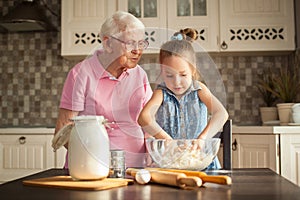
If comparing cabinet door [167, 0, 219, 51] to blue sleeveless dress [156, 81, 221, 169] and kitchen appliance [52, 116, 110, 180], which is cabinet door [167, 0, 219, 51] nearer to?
blue sleeveless dress [156, 81, 221, 169]

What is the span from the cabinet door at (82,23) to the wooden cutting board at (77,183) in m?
2.02

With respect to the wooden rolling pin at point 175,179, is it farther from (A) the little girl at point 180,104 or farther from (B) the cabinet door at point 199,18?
(B) the cabinet door at point 199,18

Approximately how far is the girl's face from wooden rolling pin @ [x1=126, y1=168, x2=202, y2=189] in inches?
10.7

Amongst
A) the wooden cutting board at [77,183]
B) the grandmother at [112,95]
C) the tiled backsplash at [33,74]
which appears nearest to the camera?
the wooden cutting board at [77,183]

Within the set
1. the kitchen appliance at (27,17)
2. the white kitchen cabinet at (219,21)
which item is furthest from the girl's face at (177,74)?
the kitchen appliance at (27,17)

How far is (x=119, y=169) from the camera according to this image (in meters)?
1.20

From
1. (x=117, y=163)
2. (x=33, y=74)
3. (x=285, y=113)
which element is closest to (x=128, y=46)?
(x=117, y=163)

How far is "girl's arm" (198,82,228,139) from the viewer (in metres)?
1.31

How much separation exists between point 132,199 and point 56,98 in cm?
267

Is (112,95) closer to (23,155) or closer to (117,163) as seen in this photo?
(117,163)

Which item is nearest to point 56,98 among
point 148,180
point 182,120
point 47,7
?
point 47,7

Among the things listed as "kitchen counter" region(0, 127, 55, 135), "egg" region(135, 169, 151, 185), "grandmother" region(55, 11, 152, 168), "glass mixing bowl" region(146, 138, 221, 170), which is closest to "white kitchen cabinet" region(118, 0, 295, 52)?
"kitchen counter" region(0, 127, 55, 135)

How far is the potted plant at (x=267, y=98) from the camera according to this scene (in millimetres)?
3106

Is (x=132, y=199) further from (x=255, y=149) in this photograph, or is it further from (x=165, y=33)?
(x=255, y=149)
